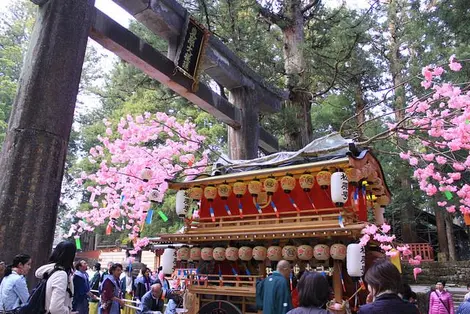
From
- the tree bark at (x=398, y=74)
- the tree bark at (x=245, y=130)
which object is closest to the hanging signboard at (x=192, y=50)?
the tree bark at (x=245, y=130)

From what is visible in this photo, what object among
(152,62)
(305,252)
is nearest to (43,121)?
(152,62)

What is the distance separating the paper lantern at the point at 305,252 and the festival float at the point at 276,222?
2cm

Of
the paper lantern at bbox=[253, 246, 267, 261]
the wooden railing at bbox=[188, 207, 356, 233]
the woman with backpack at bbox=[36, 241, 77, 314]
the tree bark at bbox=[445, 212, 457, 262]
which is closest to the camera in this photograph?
the woman with backpack at bbox=[36, 241, 77, 314]

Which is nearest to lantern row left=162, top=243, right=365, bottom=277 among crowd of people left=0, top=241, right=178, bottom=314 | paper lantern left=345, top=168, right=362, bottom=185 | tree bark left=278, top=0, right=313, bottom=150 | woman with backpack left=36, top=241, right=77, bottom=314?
paper lantern left=345, top=168, right=362, bottom=185

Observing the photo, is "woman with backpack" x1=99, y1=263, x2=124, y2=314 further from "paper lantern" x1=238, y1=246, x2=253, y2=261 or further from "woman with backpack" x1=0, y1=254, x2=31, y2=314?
"woman with backpack" x1=0, y1=254, x2=31, y2=314

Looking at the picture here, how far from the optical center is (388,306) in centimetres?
253

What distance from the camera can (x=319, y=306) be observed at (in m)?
2.69

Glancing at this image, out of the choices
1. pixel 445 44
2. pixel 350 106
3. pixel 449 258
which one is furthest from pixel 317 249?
pixel 449 258

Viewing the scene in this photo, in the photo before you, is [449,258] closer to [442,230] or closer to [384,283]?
[442,230]

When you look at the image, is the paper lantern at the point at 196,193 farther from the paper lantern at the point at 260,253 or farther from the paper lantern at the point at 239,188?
the paper lantern at the point at 260,253

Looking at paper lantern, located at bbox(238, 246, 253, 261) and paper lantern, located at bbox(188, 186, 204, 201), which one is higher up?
paper lantern, located at bbox(188, 186, 204, 201)

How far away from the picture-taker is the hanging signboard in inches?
332

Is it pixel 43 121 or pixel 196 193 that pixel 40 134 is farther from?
pixel 196 193

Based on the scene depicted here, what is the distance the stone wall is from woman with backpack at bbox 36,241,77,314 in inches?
767
